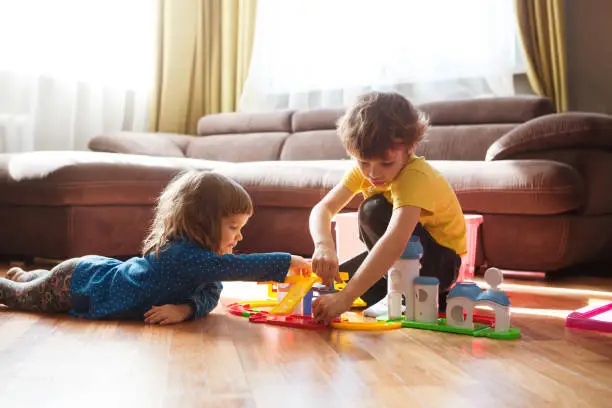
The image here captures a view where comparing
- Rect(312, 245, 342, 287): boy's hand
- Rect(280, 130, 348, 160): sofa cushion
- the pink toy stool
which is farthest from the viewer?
Rect(280, 130, 348, 160): sofa cushion

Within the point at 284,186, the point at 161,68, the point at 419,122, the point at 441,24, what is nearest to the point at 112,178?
the point at 284,186

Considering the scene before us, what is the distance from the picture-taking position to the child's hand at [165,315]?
1796 mm

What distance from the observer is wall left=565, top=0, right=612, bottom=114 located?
12.9ft

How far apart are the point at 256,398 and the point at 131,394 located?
0.20 meters

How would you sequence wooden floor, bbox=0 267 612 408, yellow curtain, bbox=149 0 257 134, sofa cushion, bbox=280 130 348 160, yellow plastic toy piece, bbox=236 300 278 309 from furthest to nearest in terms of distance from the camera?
A: yellow curtain, bbox=149 0 257 134
sofa cushion, bbox=280 130 348 160
yellow plastic toy piece, bbox=236 300 278 309
wooden floor, bbox=0 267 612 408

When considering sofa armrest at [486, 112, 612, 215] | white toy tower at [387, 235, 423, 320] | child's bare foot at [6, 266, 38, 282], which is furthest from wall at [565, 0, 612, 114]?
child's bare foot at [6, 266, 38, 282]

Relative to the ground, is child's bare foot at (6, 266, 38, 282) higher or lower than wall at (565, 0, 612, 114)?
lower

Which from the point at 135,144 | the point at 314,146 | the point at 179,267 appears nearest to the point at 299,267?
the point at 179,267

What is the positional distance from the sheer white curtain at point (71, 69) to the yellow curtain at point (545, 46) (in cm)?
221

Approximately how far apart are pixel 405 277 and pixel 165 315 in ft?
1.96

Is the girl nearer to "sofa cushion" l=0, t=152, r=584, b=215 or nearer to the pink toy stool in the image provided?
the pink toy stool

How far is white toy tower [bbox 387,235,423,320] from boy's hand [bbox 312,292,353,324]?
0.18m

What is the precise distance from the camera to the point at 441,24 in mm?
4277

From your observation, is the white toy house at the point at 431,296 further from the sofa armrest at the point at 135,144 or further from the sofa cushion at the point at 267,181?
the sofa armrest at the point at 135,144
